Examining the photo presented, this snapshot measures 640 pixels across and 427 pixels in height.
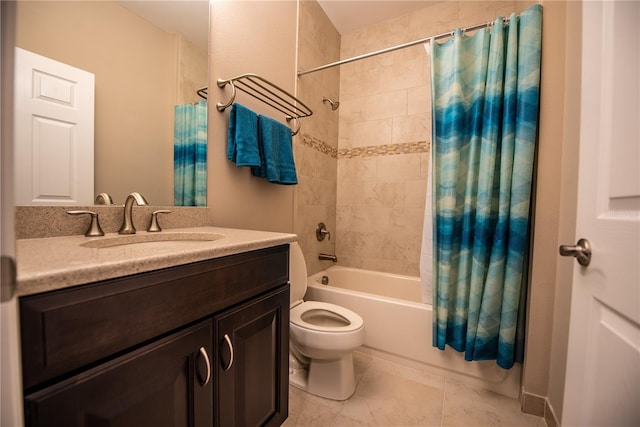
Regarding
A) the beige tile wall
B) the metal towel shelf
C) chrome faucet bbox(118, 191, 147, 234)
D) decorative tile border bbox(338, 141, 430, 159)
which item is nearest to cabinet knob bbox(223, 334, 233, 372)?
chrome faucet bbox(118, 191, 147, 234)

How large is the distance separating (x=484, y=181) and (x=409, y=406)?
1.21m

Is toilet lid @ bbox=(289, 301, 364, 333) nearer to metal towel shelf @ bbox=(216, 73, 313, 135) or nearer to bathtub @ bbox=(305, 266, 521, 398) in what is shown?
bathtub @ bbox=(305, 266, 521, 398)

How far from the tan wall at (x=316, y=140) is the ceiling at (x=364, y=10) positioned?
0.08 meters

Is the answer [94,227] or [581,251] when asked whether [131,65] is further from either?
[581,251]

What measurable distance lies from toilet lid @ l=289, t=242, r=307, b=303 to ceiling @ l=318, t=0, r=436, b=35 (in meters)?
1.96

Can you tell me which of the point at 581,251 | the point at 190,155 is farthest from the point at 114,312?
the point at 581,251

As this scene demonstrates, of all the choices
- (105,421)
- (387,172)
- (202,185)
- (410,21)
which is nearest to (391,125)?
(387,172)

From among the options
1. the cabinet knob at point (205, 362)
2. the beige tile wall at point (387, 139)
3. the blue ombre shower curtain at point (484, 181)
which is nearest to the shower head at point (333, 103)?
the beige tile wall at point (387, 139)

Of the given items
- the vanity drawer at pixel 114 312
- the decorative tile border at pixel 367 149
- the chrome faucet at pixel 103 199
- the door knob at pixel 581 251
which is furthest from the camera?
the decorative tile border at pixel 367 149

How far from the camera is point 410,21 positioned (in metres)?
2.04

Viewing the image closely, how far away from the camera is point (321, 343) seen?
120 centimetres

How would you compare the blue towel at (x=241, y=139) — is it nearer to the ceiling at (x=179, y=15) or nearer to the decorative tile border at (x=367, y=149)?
the ceiling at (x=179, y=15)

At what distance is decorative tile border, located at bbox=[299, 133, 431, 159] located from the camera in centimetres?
199

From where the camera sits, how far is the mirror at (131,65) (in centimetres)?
76
